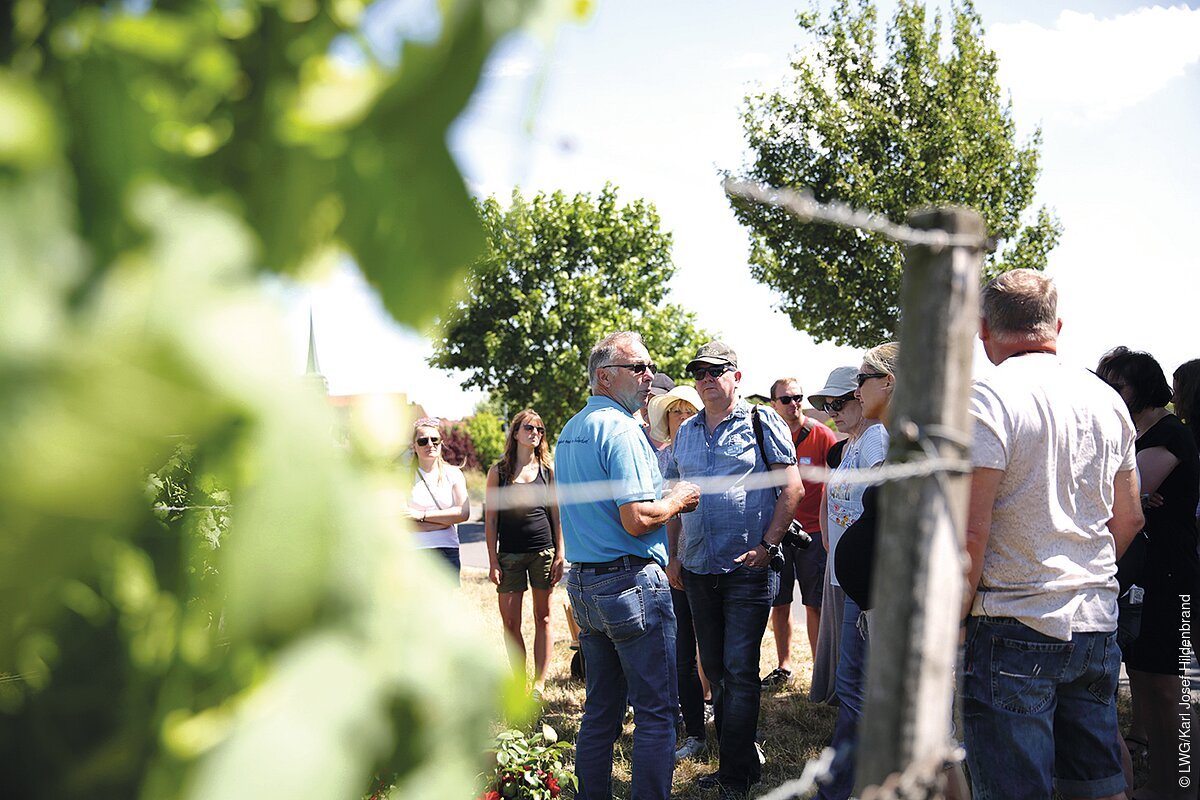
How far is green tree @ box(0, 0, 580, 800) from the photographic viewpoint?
35cm

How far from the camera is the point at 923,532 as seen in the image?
1.03 metres

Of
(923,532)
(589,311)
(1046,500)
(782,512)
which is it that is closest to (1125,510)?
(1046,500)

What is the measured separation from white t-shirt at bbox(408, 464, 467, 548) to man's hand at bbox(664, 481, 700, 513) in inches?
76.1

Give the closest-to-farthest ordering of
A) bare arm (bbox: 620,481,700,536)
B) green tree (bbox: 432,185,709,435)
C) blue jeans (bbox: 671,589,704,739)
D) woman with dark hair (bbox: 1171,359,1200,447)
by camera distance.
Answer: bare arm (bbox: 620,481,700,536)
woman with dark hair (bbox: 1171,359,1200,447)
blue jeans (bbox: 671,589,704,739)
green tree (bbox: 432,185,709,435)

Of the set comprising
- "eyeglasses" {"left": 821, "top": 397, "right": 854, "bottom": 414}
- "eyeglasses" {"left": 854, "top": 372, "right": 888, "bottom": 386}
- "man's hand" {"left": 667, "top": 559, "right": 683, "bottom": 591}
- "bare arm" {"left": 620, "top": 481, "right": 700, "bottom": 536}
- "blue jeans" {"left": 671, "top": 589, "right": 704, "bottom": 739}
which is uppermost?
"eyeglasses" {"left": 854, "top": 372, "right": 888, "bottom": 386}

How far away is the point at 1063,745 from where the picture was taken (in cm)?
281

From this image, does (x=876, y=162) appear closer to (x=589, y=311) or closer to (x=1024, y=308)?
(x=589, y=311)

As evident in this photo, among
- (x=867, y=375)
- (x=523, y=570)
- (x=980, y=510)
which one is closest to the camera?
(x=980, y=510)

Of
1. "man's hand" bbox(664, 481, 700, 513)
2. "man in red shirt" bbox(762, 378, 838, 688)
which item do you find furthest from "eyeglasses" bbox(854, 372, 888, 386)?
"man in red shirt" bbox(762, 378, 838, 688)

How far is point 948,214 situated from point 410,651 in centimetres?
101

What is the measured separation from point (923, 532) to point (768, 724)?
5156 mm

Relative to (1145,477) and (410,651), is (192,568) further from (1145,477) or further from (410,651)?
(1145,477)

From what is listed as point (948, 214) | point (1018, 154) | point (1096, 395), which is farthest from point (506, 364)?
point (1018, 154)

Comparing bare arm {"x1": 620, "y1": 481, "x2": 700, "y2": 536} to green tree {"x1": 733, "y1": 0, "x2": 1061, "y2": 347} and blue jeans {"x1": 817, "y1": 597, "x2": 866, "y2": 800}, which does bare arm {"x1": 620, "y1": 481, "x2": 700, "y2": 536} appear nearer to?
blue jeans {"x1": 817, "y1": 597, "x2": 866, "y2": 800}
